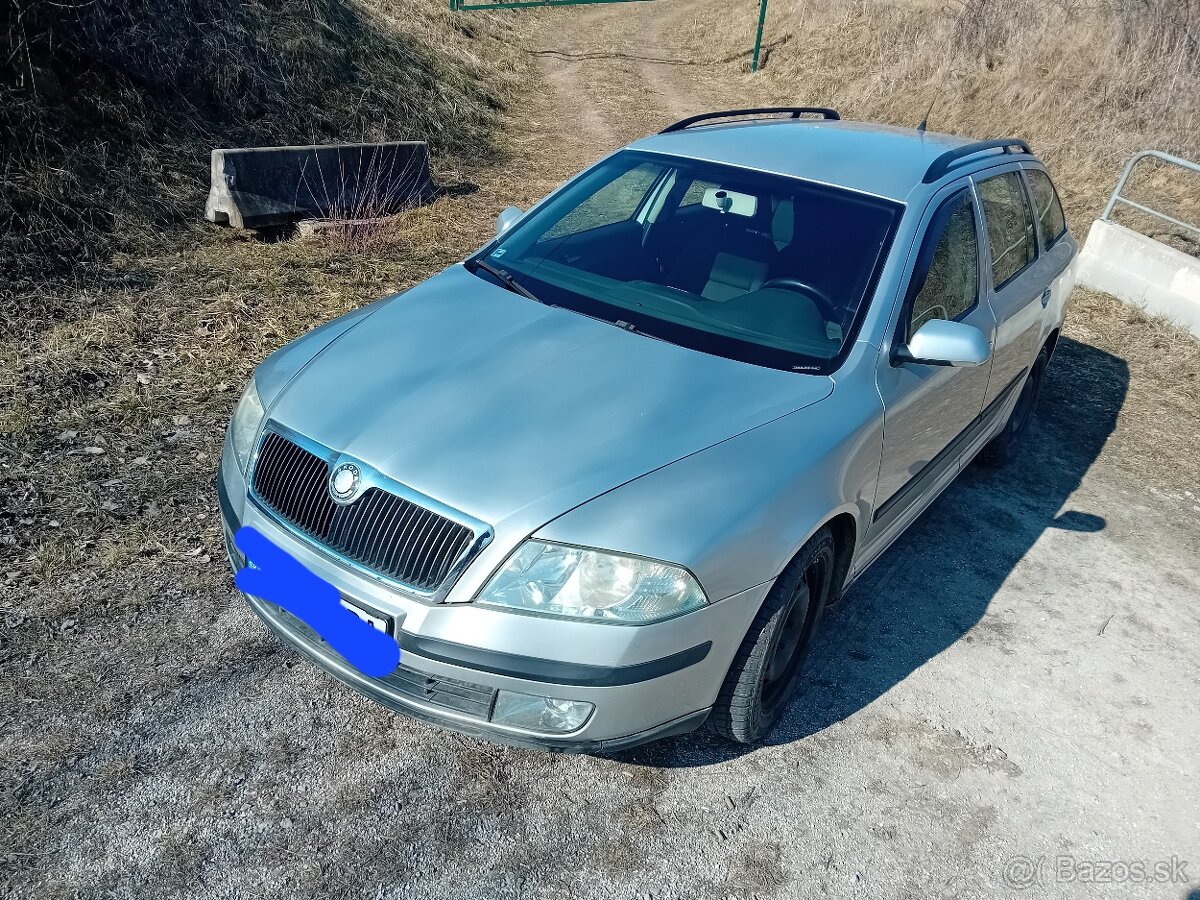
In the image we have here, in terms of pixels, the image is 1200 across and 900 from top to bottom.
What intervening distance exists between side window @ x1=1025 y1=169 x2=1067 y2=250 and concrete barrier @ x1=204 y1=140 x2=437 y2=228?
5.02 m

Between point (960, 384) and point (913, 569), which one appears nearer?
point (960, 384)

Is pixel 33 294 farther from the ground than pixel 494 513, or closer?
closer

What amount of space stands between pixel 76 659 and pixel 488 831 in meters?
1.55

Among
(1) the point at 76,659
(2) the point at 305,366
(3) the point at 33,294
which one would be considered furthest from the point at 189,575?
(3) the point at 33,294

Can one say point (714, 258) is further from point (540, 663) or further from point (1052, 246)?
point (1052, 246)

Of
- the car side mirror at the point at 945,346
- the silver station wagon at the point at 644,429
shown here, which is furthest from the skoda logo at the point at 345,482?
the car side mirror at the point at 945,346

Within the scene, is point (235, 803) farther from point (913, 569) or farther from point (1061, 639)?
point (1061, 639)

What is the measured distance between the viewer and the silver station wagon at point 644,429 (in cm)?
236

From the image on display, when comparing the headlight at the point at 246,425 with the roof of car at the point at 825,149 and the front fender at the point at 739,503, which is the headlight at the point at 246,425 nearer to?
the front fender at the point at 739,503

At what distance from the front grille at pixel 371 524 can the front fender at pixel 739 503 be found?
268 mm

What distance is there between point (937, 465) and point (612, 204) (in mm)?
1706

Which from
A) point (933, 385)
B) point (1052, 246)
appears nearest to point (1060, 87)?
point (1052, 246)

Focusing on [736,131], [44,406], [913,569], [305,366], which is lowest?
[44,406]

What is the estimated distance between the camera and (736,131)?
13.1 ft
